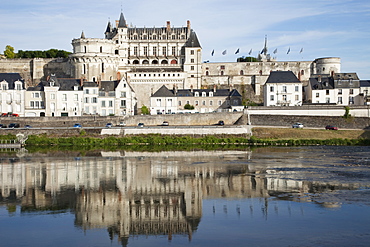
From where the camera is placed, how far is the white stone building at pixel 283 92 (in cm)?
5159

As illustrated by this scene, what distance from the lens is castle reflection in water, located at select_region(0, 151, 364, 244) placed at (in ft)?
53.7

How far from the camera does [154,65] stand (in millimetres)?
65125

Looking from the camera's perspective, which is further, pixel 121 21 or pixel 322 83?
pixel 121 21

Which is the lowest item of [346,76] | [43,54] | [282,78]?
[282,78]

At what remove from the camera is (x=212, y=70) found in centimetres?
6694

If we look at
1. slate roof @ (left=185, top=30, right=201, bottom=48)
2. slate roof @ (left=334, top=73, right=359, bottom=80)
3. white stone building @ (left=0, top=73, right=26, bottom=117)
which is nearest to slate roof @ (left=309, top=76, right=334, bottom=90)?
slate roof @ (left=334, top=73, right=359, bottom=80)

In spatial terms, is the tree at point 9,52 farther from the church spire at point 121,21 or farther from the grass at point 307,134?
the grass at point 307,134

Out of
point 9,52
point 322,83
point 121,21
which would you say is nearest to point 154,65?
point 121,21

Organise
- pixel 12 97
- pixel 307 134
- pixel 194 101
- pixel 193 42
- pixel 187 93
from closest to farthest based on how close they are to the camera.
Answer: pixel 307 134, pixel 12 97, pixel 194 101, pixel 187 93, pixel 193 42

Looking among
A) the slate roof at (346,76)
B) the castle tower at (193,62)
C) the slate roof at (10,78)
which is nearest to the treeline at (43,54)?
the castle tower at (193,62)

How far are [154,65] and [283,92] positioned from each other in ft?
67.2

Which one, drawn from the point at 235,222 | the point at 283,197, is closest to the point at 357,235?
the point at 235,222

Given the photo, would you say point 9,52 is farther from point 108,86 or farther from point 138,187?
point 138,187

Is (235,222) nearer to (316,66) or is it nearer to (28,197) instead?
(28,197)
